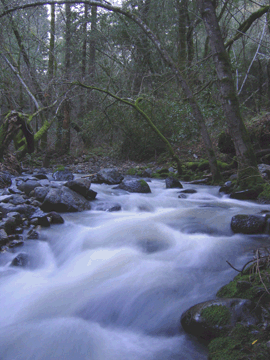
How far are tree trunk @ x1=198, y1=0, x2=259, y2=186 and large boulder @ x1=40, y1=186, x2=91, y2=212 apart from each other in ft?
11.6

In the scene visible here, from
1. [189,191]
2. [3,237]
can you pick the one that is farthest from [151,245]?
[189,191]

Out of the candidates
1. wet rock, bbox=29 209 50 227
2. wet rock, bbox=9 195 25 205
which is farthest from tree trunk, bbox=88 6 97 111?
wet rock, bbox=29 209 50 227

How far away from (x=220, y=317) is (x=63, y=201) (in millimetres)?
4065

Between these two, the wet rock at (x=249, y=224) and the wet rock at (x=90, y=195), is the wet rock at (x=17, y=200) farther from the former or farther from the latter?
the wet rock at (x=249, y=224)

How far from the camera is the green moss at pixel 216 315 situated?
208cm

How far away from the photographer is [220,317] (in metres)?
2.11

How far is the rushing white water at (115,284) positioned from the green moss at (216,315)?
22 cm

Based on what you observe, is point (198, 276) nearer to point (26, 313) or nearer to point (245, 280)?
point (245, 280)

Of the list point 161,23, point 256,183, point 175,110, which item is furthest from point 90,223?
point 161,23

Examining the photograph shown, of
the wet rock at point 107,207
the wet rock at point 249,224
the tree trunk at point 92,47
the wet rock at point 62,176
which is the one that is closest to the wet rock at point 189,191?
the wet rock at point 107,207

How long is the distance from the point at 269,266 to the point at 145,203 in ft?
13.7

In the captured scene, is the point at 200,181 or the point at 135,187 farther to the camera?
the point at 200,181

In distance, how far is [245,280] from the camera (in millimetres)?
2488

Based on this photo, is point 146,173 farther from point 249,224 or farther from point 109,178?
point 249,224
